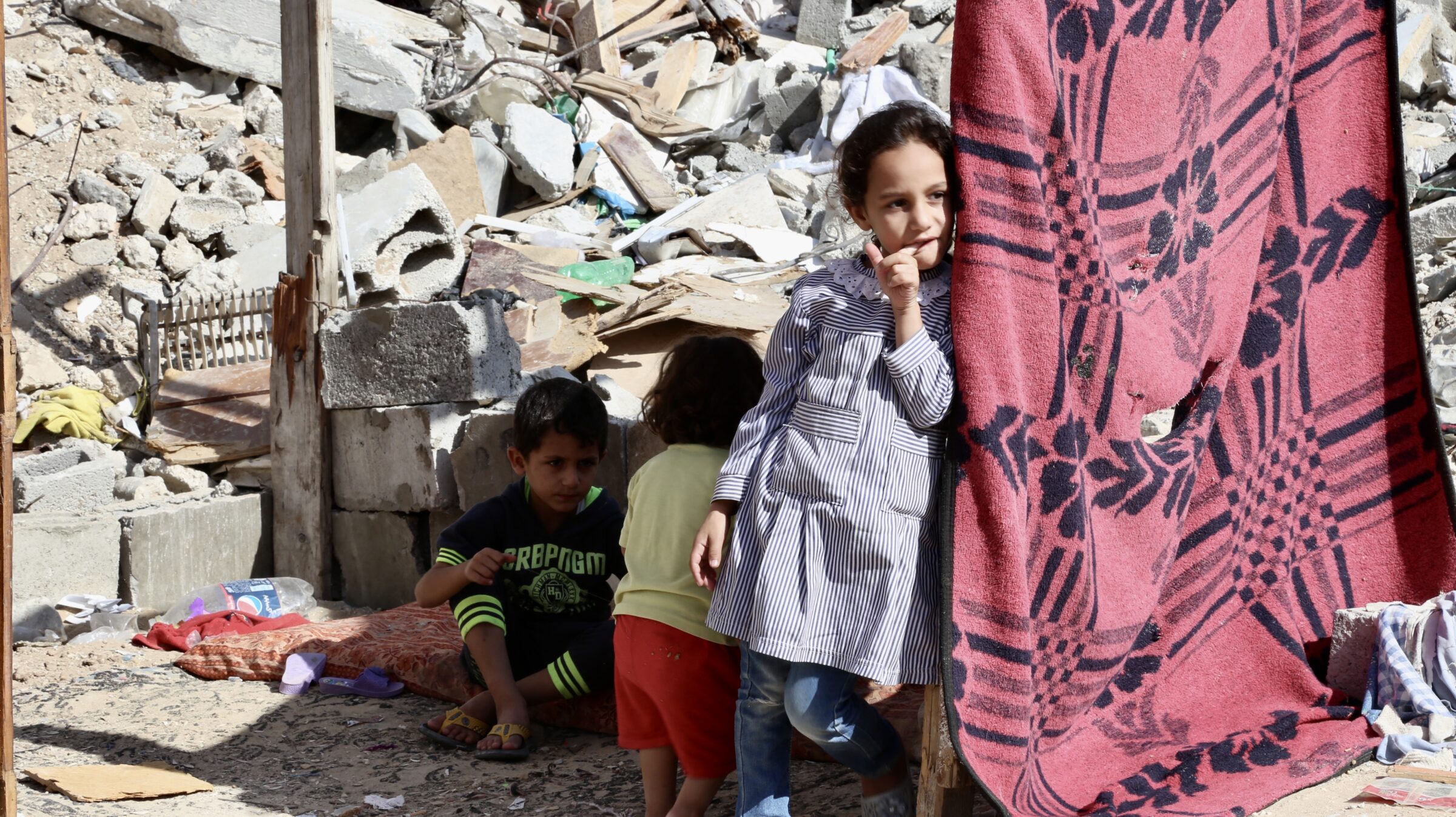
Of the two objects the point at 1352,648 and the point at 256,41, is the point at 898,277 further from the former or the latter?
the point at 256,41

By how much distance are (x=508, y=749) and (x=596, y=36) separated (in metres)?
11.3

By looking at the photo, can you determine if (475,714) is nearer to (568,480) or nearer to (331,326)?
(568,480)

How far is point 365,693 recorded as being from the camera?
156 inches

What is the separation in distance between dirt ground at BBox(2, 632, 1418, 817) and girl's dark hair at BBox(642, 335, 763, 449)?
3.04ft

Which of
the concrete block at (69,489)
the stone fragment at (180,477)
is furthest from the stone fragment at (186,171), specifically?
the stone fragment at (180,477)

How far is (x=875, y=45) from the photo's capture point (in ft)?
40.0

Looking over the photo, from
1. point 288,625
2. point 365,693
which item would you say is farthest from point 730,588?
point 288,625

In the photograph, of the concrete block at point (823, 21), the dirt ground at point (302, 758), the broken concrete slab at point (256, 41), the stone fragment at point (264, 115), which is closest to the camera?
the dirt ground at point (302, 758)

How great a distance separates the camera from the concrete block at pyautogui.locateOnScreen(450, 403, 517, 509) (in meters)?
4.54

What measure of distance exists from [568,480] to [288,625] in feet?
6.20

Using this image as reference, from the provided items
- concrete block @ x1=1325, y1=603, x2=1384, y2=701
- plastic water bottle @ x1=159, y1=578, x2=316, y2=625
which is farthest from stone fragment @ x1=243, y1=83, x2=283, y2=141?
concrete block @ x1=1325, y1=603, x2=1384, y2=701

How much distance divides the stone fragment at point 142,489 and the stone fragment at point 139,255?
11.2 feet

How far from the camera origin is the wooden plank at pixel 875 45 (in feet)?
39.0

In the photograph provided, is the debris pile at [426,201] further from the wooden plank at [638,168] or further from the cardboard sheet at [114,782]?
the cardboard sheet at [114,782]
